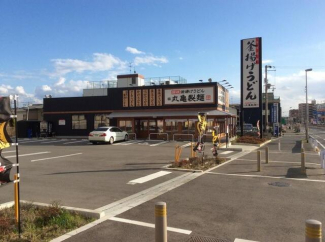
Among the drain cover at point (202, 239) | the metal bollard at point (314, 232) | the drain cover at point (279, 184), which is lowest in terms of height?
the drain cover at point (202, 239)

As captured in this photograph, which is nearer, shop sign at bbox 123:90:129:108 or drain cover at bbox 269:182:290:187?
drain cover at bbox 269:182:290:187

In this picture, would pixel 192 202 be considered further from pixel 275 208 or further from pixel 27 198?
pixel 27 198

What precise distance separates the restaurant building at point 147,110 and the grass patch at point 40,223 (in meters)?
19.9

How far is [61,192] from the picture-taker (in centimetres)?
805

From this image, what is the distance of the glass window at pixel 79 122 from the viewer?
33.9 meters

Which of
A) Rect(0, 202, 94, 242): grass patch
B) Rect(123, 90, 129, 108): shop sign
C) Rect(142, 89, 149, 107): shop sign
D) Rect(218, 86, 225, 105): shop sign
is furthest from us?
Rect(123, 90, 129, 108): shop sign

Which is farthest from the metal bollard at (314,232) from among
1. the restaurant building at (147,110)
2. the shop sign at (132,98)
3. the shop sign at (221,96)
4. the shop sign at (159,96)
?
the shop sign at (132,98)

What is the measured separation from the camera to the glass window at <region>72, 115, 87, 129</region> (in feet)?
111

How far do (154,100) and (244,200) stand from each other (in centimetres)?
2388

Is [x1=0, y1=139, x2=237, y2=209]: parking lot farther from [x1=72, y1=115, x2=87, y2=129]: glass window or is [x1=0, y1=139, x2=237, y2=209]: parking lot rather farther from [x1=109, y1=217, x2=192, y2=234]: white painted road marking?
[x1=72, y1=115, x2=87, y2=129]: glass window

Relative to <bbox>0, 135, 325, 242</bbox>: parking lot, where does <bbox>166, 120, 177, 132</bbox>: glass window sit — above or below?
above

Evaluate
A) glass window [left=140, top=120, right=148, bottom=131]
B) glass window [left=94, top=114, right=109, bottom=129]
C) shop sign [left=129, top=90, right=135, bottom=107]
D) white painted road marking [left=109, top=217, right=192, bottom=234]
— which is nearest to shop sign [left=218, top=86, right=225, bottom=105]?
glass window [left=140, top=120, right=148, bottom=131]

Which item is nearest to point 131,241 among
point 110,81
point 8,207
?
point 8,207

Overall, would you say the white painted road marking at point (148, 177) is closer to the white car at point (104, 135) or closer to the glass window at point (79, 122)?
the white car at point (104, 135)
